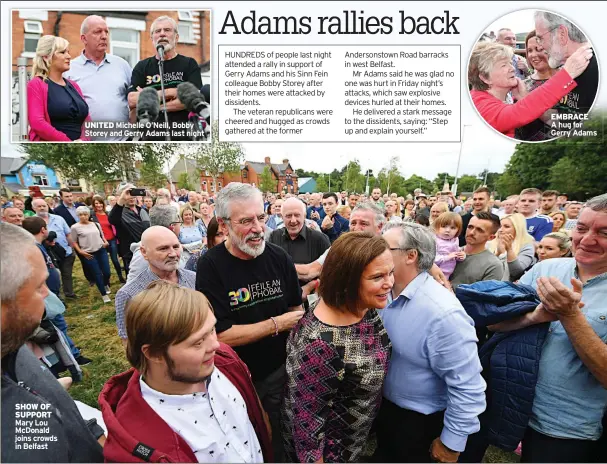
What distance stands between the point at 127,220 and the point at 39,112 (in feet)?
10.4

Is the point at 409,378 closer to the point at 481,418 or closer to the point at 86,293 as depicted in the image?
the point at 481,418

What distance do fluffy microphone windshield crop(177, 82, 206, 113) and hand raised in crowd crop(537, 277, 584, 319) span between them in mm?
1847

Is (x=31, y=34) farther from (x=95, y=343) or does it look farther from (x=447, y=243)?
(x=95, y=343)

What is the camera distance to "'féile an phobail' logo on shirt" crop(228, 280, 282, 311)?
5.12ft

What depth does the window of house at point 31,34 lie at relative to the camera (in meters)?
1.78

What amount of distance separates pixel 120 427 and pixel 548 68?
7.86ft

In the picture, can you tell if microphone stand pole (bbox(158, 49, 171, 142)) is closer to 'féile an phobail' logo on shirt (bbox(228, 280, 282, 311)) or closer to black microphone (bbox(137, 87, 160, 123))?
black microphone (bbox(137, 87, 160, 123))

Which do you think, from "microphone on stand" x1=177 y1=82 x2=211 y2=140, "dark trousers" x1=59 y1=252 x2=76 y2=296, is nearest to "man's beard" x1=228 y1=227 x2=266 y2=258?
"microphone on stand" x1=177 y1=82 x2=211 y2=140

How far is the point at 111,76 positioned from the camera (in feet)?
6.45

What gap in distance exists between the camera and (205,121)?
191cm

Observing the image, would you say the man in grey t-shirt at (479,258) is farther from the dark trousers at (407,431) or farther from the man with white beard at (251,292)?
the man with white beard at (251,292)

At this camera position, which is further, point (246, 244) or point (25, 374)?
point (246, 244)

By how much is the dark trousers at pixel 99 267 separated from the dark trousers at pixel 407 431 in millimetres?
4725

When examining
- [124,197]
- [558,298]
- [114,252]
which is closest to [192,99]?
[558,298]
